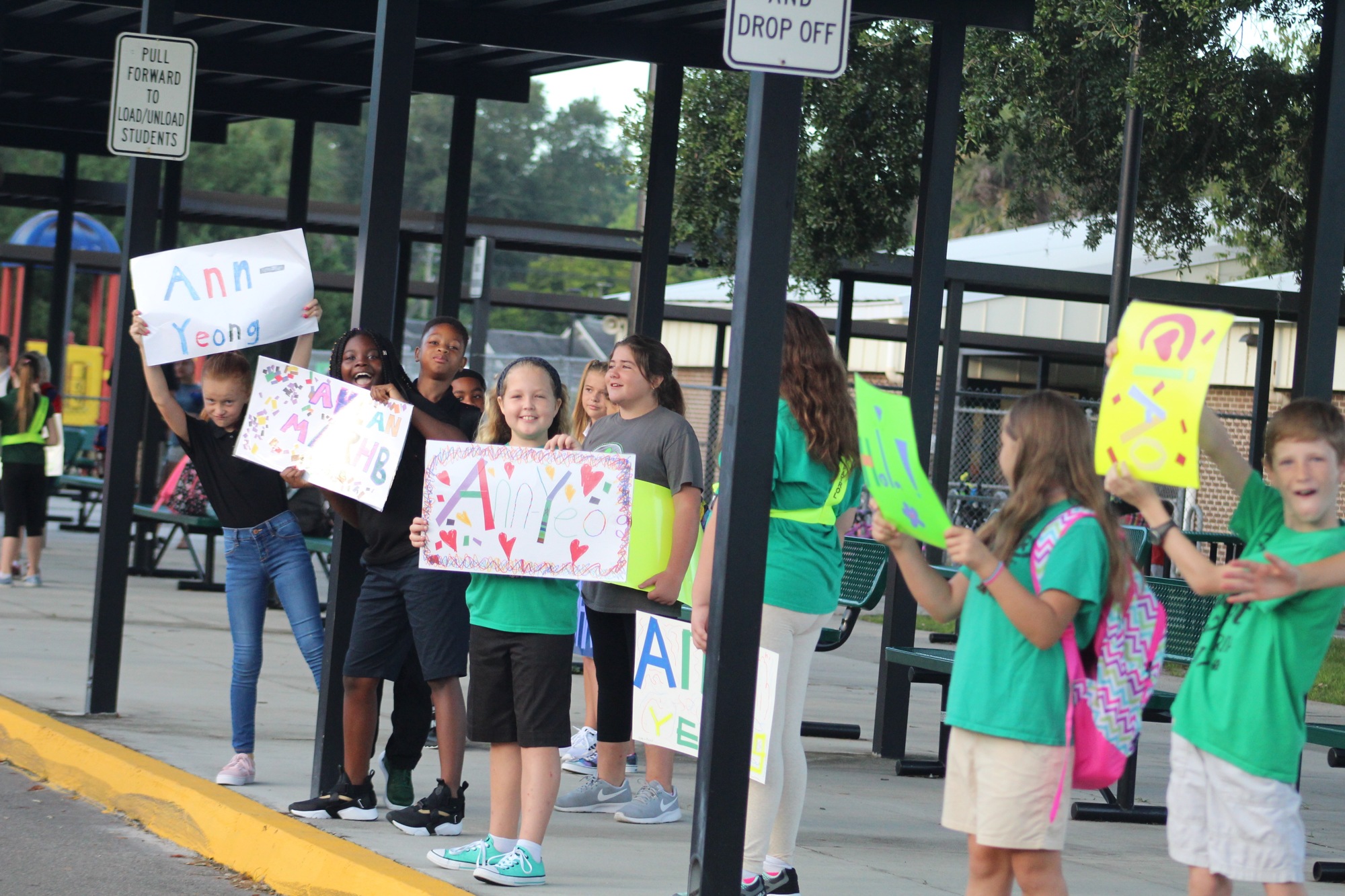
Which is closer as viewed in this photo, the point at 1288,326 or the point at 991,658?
the point at 991,658

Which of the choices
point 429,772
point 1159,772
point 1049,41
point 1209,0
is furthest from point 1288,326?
point 429,772

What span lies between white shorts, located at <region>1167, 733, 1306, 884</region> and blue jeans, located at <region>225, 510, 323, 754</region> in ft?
12.2

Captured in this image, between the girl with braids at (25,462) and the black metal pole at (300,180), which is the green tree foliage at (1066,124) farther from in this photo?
the girl with braids at (25,462)

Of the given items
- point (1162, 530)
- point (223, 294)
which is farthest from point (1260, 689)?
point (223, 294)

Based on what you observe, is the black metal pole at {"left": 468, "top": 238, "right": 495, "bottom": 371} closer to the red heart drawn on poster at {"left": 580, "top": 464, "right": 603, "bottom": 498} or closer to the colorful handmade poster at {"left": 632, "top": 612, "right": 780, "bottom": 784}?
the red heart drawn on poster at {"left": 580, "top": 464, "right": 603, "bottom": 498}

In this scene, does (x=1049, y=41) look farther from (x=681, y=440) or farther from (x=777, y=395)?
(x=777, y=395)

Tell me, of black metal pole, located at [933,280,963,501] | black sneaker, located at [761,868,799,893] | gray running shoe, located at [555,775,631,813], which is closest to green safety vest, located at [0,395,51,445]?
black metal pole, located at [933,280,963,501]

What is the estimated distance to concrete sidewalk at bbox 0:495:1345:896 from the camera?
5793 millimetres

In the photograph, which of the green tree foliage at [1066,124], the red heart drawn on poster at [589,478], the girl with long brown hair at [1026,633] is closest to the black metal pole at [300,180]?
the green tree foliage at [1066,124]

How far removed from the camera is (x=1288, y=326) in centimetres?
2634

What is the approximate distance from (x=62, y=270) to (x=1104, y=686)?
18319 millimetres

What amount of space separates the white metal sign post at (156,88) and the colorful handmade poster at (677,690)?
416 centimetres

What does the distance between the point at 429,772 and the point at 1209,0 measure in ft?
34.4

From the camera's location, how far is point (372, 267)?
636cm
